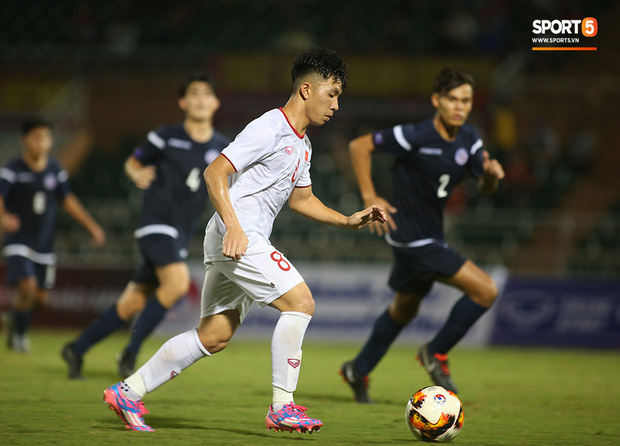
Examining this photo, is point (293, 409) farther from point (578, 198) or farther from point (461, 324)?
point (578, 198)

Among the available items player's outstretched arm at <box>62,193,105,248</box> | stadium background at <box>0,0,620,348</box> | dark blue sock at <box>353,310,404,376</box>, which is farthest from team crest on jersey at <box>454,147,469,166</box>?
stadium background at <box>0,0,620,348</box>

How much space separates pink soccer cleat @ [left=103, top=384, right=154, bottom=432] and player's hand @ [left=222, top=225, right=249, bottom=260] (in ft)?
3.63

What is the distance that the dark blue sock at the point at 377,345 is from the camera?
674cm

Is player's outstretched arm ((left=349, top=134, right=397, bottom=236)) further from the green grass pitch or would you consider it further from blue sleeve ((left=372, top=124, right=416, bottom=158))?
the green grass pitch

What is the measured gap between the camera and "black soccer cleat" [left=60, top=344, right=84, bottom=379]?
7.54m

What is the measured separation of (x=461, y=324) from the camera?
22.0ft

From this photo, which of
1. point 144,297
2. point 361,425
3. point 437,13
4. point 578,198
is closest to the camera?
point 361,425

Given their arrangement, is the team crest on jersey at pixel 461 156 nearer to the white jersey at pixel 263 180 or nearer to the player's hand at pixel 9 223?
the white jersey at pixel 263 180

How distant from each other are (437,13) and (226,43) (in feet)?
16.7

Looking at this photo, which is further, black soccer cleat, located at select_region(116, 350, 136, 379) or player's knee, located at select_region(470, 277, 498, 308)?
black soccer cleat, located at select_region(116, 350, 136, 379)

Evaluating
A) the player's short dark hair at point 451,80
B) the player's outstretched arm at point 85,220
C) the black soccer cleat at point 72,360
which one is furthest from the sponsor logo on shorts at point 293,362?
the player's outstretched arm at point 85,220

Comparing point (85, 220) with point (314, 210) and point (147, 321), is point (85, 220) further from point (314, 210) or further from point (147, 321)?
point (314, 210)

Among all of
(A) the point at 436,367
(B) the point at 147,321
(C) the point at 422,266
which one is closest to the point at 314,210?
(C) the point at 422,266

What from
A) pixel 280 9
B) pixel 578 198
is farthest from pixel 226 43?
pixel 578 198
